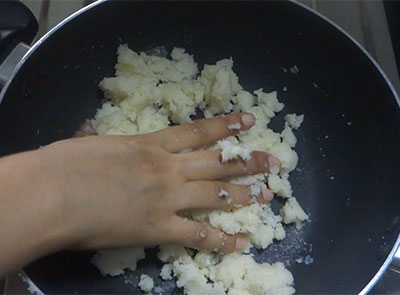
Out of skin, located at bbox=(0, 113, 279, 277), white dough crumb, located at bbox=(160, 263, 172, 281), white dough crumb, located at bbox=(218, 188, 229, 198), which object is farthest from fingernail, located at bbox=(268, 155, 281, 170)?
white dough crumb, located at bbox=(160, 263, 172, 281)

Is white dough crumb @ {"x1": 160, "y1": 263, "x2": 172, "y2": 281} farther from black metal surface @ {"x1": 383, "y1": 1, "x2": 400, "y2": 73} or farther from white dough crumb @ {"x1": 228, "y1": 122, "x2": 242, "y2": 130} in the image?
black metal surface @ {"x1": 383, "y1": 1, "x2": 400, "y2": 73}

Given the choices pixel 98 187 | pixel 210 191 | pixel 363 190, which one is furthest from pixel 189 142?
pixel 363 190

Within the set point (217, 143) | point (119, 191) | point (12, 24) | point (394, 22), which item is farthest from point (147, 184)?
point (394, 22)

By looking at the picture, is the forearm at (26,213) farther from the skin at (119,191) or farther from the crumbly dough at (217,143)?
the crumbly dough at (217,143)

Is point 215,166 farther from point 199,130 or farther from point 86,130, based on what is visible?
point 86,130

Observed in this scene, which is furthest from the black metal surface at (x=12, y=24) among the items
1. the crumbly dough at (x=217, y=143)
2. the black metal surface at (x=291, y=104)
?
the crumbly dough at (x=217, y=143)
